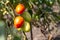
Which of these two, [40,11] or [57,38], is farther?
[57,38]

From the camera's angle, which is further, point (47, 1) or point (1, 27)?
point (47, 1)

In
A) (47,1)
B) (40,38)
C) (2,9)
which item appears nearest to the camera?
(2,9)

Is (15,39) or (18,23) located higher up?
(18,23)

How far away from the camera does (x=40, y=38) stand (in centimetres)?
278

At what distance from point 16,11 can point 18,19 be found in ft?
0.15

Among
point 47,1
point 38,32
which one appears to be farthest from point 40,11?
point 38,32

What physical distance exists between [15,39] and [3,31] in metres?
0.24

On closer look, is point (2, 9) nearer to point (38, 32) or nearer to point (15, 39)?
point (15, 39)

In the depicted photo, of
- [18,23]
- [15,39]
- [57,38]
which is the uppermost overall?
[18,23]

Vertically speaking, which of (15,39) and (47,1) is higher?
(47,1)

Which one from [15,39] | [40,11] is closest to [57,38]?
[40,11]

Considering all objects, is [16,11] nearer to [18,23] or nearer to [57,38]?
[18,23]

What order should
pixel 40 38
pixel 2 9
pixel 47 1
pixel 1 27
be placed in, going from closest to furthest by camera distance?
pixel 1 27 → pixel 2 9 → pixel 47 1 → pixel 40 38

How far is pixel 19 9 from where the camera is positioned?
0.75 m
